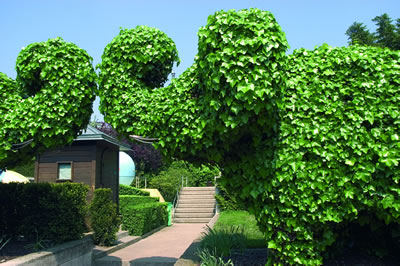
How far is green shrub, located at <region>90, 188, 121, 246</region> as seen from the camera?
33.0 ft

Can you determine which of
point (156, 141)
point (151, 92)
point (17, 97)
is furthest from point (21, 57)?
point (156, 141)

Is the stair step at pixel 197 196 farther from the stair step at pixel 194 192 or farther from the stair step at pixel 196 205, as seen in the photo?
the stair step at pixel 196 205

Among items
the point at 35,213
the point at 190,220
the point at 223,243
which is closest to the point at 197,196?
the point at 190,220

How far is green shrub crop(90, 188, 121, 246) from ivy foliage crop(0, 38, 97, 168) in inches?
189

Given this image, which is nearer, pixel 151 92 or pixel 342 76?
pixel 342 76

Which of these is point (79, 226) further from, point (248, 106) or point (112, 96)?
point (248, 106)

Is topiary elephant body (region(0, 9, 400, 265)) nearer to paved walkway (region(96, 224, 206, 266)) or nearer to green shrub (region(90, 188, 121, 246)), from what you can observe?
paved walkway (region(96, 224, 206, 266))

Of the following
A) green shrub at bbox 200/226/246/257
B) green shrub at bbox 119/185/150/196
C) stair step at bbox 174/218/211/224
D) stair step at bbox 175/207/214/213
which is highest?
green shrub at bbox 119/185/150/196

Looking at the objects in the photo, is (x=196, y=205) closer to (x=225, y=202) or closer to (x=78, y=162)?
(x=225, y=202)

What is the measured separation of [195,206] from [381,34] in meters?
21.4

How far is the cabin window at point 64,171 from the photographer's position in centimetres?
1221

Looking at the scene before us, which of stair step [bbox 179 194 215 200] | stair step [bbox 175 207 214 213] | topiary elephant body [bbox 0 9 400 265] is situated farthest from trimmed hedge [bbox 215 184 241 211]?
topiary elephant body [bbox 0 9 400 265]

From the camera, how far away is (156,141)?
4.91 metres

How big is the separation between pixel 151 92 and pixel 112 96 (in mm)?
577
